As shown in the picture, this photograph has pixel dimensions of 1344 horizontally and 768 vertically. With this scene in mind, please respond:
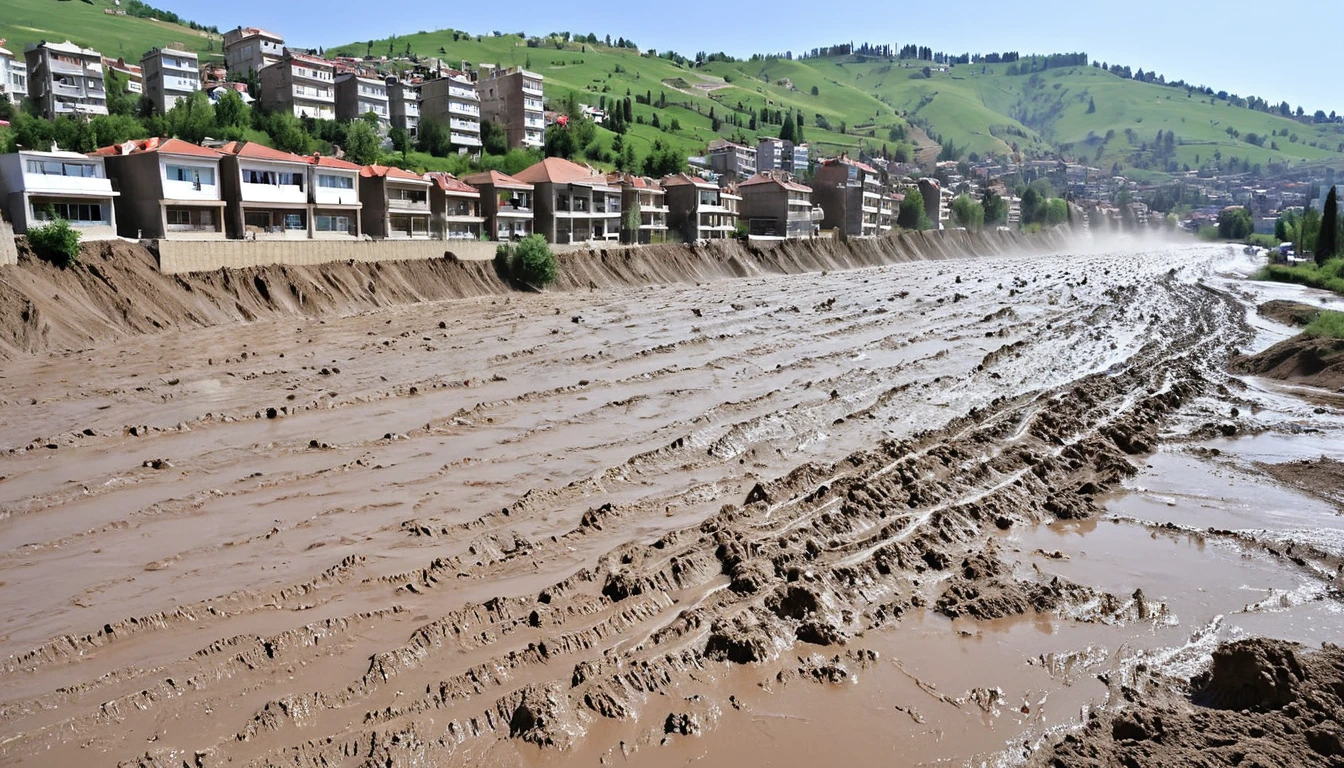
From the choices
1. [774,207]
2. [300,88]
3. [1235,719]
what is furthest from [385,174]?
[1235,719]

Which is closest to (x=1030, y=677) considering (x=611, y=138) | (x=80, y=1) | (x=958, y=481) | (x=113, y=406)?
(x=958, y=481)

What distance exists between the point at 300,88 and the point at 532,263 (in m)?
47.6

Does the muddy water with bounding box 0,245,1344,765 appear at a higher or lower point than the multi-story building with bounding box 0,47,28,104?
lower

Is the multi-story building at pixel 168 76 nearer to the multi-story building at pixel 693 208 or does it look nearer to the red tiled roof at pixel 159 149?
the multi-story building at pixel 693 208

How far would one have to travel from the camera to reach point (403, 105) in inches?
3479

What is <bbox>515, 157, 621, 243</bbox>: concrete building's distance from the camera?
58.9 meters

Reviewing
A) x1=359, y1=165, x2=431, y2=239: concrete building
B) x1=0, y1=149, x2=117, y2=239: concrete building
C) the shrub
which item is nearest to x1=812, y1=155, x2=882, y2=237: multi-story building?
the shrub

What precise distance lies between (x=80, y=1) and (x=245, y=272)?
152 meters

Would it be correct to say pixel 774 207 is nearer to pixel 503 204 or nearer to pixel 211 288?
pixel 503 204

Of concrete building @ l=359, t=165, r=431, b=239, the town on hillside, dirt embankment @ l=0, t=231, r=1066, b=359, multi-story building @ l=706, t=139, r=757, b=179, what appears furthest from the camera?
multi-story building @ l=706, t=139, r=757, b=179

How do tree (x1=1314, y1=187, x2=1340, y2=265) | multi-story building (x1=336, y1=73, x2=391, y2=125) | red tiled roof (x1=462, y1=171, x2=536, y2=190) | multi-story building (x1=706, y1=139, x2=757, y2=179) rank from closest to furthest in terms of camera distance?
red tiled roof (x1=462, y1=171, x2=536, y2=190), tree (x1=1314, y1=187, x2=1340, y2=265), multi-story building (x1=336, y1=73, x2=391, y2=125), multi-story building (x1=706, y1=139, x2=757, y2=179)

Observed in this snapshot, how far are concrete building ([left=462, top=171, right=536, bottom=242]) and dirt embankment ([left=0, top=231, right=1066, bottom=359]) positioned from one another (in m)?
5.76

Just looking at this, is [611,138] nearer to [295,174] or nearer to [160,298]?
[295,174]

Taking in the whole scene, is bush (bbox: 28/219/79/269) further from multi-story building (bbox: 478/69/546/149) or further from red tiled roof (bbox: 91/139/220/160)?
multi-story building (bbox: 478/69/546/149)
